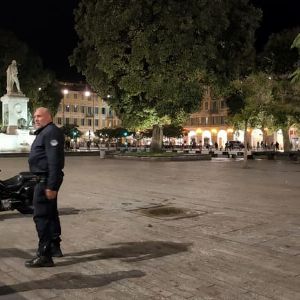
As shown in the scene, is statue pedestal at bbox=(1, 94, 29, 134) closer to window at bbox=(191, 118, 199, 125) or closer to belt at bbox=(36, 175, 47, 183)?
belt at bbox=(36, 175, 47, 183)

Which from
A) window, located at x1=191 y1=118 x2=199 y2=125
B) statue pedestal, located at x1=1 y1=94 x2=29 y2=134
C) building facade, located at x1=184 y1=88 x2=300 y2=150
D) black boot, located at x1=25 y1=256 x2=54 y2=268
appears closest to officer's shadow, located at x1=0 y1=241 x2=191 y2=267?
black boot, located at x1=25 y1=256 x2=54 y2=268

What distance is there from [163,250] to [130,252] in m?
0.46

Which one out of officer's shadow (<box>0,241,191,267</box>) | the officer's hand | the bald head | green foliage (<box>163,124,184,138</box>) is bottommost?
officer's shadow (<box>0,241,191,267</box>)

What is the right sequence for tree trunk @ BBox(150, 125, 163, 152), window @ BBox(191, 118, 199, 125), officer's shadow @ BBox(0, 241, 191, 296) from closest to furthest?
officer's shadow @ BBox(0, 241, 191, 296)
tree trunk @ BBox(150, 125, 163, 152)
window @ BBox(191, 118, 199, 125)

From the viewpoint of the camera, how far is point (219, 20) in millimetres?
30922

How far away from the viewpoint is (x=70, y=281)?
5301 mm

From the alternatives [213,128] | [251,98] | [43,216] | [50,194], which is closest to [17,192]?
[43,216]

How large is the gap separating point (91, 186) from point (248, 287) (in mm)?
10351

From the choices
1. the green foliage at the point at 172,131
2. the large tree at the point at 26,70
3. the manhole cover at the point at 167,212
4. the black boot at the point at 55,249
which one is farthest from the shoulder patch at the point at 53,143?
the green foliage at the point at 172,131

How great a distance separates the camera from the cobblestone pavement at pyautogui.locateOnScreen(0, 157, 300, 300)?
5.02m

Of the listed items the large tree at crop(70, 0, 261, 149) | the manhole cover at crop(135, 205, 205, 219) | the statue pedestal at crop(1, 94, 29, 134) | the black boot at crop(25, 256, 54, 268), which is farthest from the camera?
the statue pedestal at crop(1, 94, 29, 134)

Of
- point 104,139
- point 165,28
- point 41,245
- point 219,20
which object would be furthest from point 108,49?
point 104,139

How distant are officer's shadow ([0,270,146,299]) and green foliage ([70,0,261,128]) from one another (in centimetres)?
2478

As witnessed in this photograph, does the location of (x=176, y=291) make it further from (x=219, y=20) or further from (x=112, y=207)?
(x=219, y=20)
